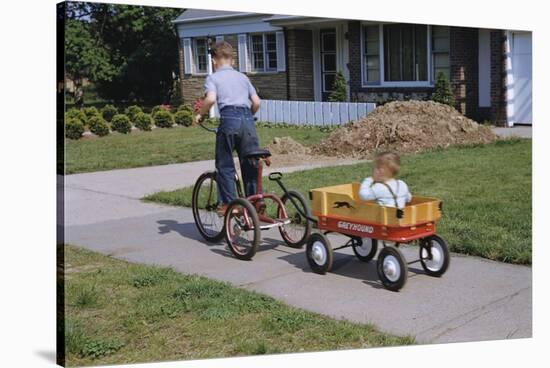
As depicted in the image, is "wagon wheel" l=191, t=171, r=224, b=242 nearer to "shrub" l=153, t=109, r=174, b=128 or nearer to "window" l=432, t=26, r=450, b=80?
"shrub" l=153, t=109, r=174, b=128

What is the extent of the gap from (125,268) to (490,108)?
10.7 feet

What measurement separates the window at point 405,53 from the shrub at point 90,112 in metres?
2.28

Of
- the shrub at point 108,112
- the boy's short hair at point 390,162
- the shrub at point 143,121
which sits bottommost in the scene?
the boy's short hair at point 390,162

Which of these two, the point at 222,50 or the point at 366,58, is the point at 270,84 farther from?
the point at 366,58

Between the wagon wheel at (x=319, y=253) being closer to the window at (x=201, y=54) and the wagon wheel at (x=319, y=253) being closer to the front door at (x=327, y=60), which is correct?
the front door at (x=327, y=60)

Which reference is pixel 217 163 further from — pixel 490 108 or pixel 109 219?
pixel 490 108

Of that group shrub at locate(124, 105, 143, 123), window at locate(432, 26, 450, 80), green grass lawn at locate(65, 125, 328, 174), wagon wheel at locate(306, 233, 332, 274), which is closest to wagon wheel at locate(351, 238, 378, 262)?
wagon wheel at locate(306, 233, 332, 274)

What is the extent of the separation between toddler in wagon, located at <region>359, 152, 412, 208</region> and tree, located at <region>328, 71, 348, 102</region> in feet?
2.28

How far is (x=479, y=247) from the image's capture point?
20.5ft

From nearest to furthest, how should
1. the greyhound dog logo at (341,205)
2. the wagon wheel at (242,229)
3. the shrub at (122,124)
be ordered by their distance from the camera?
the shrub at (122,124) → the greyhound dog logo at (341,205) → the wagon wheel at (242,229)

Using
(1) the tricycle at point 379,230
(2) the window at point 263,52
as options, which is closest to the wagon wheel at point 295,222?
(1) the tricycle at point 379,230

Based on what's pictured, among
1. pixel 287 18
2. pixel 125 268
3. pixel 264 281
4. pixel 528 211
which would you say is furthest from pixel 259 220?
pixel 528 211

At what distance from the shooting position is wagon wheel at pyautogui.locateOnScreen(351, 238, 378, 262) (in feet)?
19.4

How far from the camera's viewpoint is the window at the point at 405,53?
6496 mm
